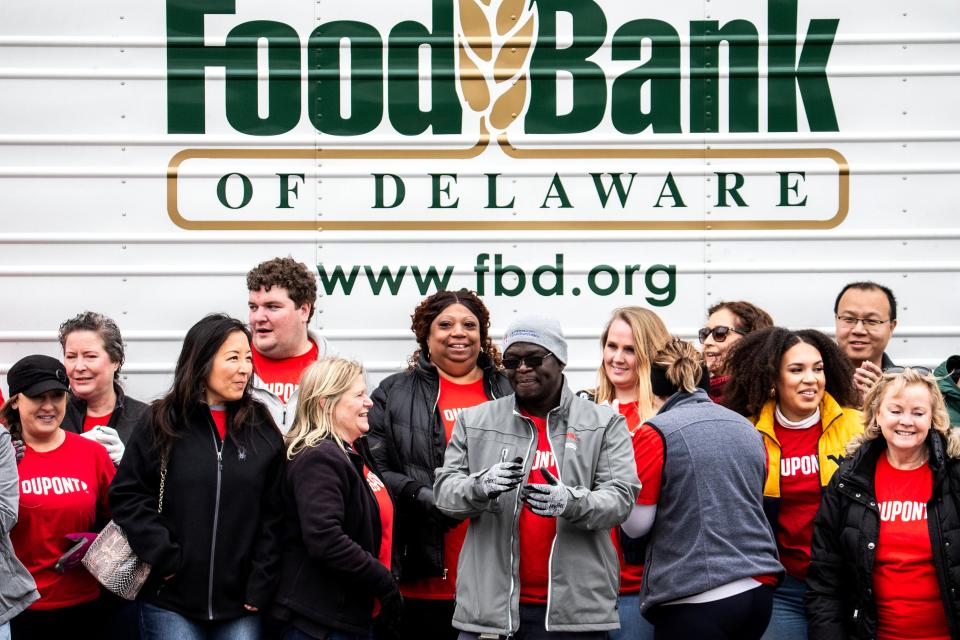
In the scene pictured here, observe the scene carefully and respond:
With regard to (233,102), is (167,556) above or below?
below

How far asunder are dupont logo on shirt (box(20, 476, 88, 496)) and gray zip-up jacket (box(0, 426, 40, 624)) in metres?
0.25

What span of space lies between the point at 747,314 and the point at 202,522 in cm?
238

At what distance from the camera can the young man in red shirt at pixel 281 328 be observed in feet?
14.3

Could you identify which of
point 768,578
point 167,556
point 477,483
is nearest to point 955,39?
point 768,578

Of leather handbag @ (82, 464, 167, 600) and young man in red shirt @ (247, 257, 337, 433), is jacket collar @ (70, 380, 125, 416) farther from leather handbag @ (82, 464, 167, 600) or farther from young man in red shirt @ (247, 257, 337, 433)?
leather handbag @ (82, 464, 167, 600)

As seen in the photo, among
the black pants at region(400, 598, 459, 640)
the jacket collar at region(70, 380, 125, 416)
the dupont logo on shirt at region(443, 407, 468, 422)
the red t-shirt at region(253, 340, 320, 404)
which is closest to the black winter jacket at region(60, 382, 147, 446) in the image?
the jacket collar at region(70, 380, 125, 416)

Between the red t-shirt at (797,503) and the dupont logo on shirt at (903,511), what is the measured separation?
1.07 ft

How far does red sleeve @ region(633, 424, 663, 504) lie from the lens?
3549mm

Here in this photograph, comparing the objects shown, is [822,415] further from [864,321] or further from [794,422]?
[864,321]

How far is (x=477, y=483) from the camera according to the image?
331 cm

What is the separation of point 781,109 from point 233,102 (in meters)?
2.35

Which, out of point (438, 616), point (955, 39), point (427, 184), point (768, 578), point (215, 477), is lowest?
point (438, 616)

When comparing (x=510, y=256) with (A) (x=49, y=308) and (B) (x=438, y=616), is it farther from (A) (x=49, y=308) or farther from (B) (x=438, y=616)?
(A) (x=49, y=308)

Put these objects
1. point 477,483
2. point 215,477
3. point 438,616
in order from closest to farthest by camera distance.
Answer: point 477,483
point 215,477
point 438,616
